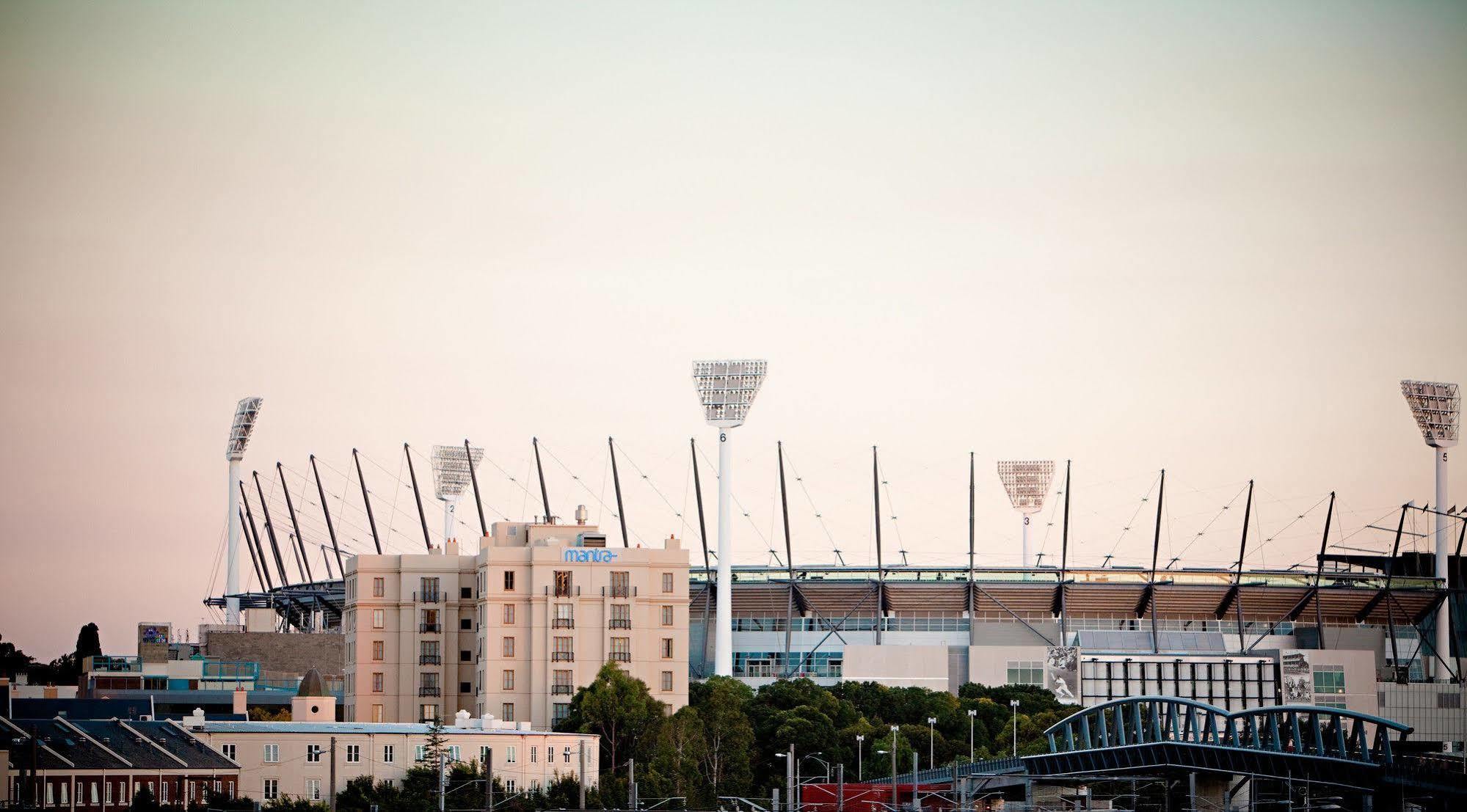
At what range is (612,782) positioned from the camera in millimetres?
143125

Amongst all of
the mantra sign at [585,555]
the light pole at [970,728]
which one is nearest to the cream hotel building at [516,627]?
the mantra sign at [585,555]

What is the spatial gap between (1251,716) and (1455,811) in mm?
26478

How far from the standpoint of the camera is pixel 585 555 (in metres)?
174

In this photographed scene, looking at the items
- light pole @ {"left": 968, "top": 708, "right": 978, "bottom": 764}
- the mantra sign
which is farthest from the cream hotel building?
light pole @ {"left": 968, "top": 708, "right": 978, "bottom": 764}

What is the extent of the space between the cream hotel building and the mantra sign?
0.25 feet

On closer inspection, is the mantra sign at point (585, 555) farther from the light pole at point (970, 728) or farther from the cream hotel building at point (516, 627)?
the light pole at point (970, 728)

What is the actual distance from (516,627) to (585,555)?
24.1ft

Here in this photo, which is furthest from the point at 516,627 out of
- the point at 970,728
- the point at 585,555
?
the point at 970,728

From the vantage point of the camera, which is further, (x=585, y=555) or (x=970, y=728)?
(x=970, y=728)

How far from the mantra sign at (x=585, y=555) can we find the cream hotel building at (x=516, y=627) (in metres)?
0.08

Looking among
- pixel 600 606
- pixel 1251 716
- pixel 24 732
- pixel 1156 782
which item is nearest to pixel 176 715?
pixel 600 606

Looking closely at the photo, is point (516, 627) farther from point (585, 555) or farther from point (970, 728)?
point (970, 728)

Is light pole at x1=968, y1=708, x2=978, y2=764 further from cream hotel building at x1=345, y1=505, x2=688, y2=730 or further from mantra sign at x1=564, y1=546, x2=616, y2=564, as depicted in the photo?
mantra sign at x1=564, y1=546, x2=616, y2=564

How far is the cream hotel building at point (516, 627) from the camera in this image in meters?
171
